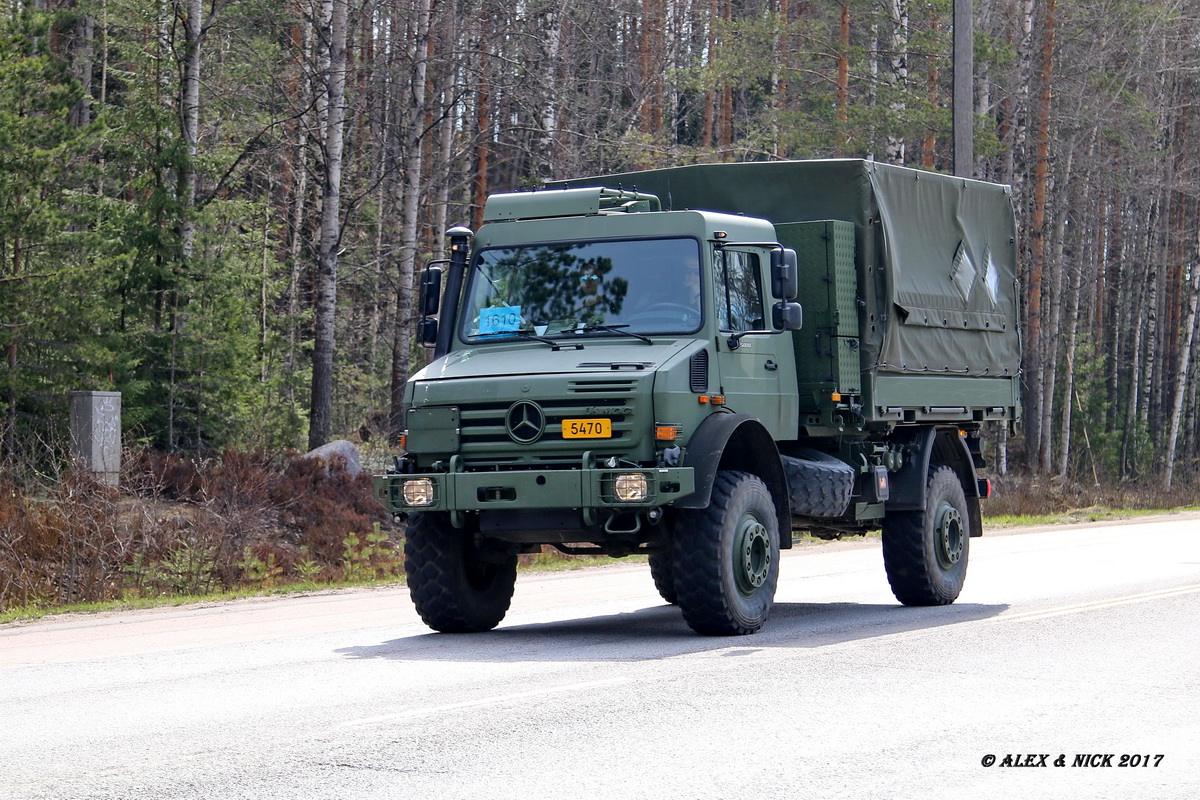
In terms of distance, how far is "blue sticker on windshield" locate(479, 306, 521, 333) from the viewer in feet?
38.0

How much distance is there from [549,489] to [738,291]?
2281mm

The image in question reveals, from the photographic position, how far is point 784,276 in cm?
1117

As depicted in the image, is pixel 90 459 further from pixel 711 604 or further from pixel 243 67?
pixel 243 67

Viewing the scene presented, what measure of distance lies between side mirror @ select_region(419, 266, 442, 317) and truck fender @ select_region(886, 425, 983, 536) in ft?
14.5

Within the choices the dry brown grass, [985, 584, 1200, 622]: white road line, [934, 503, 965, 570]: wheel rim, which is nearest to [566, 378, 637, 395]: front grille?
[985, 584, 1200, 622]: white road line

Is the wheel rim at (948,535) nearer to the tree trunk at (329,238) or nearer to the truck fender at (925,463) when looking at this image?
the truck fender at (925,463)

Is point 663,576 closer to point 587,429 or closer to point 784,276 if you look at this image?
point 587,429

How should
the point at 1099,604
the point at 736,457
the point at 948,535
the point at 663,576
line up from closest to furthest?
1. the point at 736,457
2. the point at 663,576
3. the point at 1099,604
4. the point at 948,535

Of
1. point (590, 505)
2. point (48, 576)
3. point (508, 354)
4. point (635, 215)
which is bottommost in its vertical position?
point (48, 576)

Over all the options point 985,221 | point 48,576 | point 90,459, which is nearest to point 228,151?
point 90,459

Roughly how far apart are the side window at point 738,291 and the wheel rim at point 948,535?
3262 mm

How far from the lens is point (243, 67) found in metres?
32.2

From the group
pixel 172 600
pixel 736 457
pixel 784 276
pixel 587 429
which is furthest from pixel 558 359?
pixel 172 600

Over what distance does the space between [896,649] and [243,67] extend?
2536 centimetres
